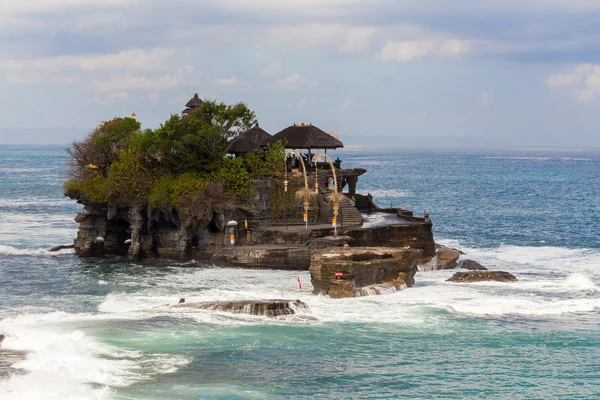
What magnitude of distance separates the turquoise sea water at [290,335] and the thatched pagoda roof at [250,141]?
9.06 meters

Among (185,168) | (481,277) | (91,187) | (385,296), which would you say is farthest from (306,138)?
(385,296)

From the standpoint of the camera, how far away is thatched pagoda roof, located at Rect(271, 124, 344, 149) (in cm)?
6031

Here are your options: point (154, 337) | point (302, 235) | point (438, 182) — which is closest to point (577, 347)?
point (154, 337)

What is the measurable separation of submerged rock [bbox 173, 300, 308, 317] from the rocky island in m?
10.3

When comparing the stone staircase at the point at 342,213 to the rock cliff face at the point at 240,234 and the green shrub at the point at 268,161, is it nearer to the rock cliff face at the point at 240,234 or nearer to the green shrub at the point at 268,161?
the rock cliff face at the point at 240,234

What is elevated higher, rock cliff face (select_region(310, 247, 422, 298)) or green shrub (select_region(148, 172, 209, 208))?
green shrub (select_region(148, 172, 209, 208))

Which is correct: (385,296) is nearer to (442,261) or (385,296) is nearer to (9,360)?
(442,261)

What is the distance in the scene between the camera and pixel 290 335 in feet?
124

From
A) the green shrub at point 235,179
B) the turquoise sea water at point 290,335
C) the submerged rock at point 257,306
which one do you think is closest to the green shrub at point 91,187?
the turquoise sea water at point 290,335

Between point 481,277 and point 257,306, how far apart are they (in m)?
14.8

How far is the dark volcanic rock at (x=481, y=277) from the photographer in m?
49.7

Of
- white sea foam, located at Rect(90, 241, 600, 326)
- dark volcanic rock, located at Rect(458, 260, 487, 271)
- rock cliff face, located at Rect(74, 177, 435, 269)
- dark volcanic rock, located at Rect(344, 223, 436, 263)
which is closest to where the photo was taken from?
white sea foam, located at Rect(90, 241, 600, 326)

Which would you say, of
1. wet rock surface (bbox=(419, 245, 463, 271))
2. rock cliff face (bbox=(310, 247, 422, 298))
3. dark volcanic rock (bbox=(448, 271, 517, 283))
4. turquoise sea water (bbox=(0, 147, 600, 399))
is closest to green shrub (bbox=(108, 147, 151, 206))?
turquoise sea water (bbox=(0, 147, 600, 399))

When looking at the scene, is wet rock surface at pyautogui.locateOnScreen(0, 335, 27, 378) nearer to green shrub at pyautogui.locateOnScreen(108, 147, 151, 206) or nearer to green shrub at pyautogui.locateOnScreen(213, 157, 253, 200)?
green shrub at pyautogui.locateOnScreen(108, 147, 151, 206)
